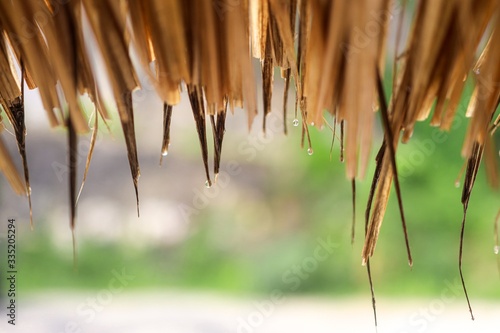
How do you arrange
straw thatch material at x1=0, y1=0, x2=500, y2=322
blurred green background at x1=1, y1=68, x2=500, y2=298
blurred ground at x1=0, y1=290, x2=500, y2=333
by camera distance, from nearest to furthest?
1. straw thatch material at x1=0, y1=0, x2=500, y2=322
2. blurred ground at x1=0, y1=290, x2=500, y2=333
3. blurred green background at x1=1, y1=68, x2=500, y2=298

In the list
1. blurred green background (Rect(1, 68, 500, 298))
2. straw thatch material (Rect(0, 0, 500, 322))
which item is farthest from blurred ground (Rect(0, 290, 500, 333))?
straw thatch material (Rect(0, 0, 500, 322))

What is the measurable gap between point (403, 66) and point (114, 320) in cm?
372

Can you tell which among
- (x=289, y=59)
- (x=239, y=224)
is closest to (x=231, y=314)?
(x=239, y=224)

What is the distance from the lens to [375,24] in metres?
0.47

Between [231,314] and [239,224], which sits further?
[239,224]

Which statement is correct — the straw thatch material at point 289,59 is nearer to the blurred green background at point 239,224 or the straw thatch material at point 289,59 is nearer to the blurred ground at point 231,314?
the blurred ground at point 231,314

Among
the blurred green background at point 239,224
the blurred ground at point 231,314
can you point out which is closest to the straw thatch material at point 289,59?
the blurred ground at point 231,314

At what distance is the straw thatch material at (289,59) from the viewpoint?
19.0 inches

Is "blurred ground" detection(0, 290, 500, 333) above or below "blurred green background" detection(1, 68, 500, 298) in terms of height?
below

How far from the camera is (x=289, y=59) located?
1.91 feet

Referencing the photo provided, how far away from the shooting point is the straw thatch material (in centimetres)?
48

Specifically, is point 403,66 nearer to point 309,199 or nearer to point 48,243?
point 309,199

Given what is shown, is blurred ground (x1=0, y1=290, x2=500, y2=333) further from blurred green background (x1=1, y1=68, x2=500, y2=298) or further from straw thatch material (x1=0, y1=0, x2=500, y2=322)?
straw thatch material (x1=0, y1=0, x2=500, y2=322)

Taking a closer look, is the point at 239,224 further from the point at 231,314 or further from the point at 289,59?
the point at 289,59
